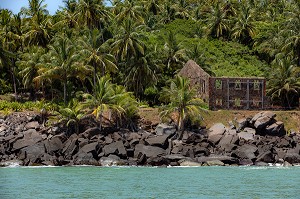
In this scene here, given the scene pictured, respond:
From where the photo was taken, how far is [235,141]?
5059cm

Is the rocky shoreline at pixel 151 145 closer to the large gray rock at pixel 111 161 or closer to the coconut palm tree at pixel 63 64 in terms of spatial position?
the large gray rock at pixel 111 161

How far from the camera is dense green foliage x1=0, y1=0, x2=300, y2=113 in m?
59.8

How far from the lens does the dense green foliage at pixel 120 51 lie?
196 feet

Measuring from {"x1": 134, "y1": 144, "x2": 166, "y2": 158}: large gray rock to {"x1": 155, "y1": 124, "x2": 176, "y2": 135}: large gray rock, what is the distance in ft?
13.8

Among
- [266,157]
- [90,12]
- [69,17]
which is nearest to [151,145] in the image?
[266,157]

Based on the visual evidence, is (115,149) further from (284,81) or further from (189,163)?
(284,81)

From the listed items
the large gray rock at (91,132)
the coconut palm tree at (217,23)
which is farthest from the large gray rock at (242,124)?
the coconut palm tree at (217,23)

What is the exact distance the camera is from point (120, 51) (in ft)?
207

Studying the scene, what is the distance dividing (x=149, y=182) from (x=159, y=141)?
559 inches

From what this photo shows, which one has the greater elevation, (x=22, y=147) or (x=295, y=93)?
(x=295, y=93)

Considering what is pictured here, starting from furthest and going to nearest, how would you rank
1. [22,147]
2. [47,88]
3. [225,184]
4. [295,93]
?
[47,88]
[295,93]
[22,147]
[225,184]

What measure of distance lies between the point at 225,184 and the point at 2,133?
2649 centimetres

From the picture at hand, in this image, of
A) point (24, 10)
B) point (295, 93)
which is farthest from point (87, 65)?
point (295, 93)

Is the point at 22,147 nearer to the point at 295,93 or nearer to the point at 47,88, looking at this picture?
the point at 47,88
